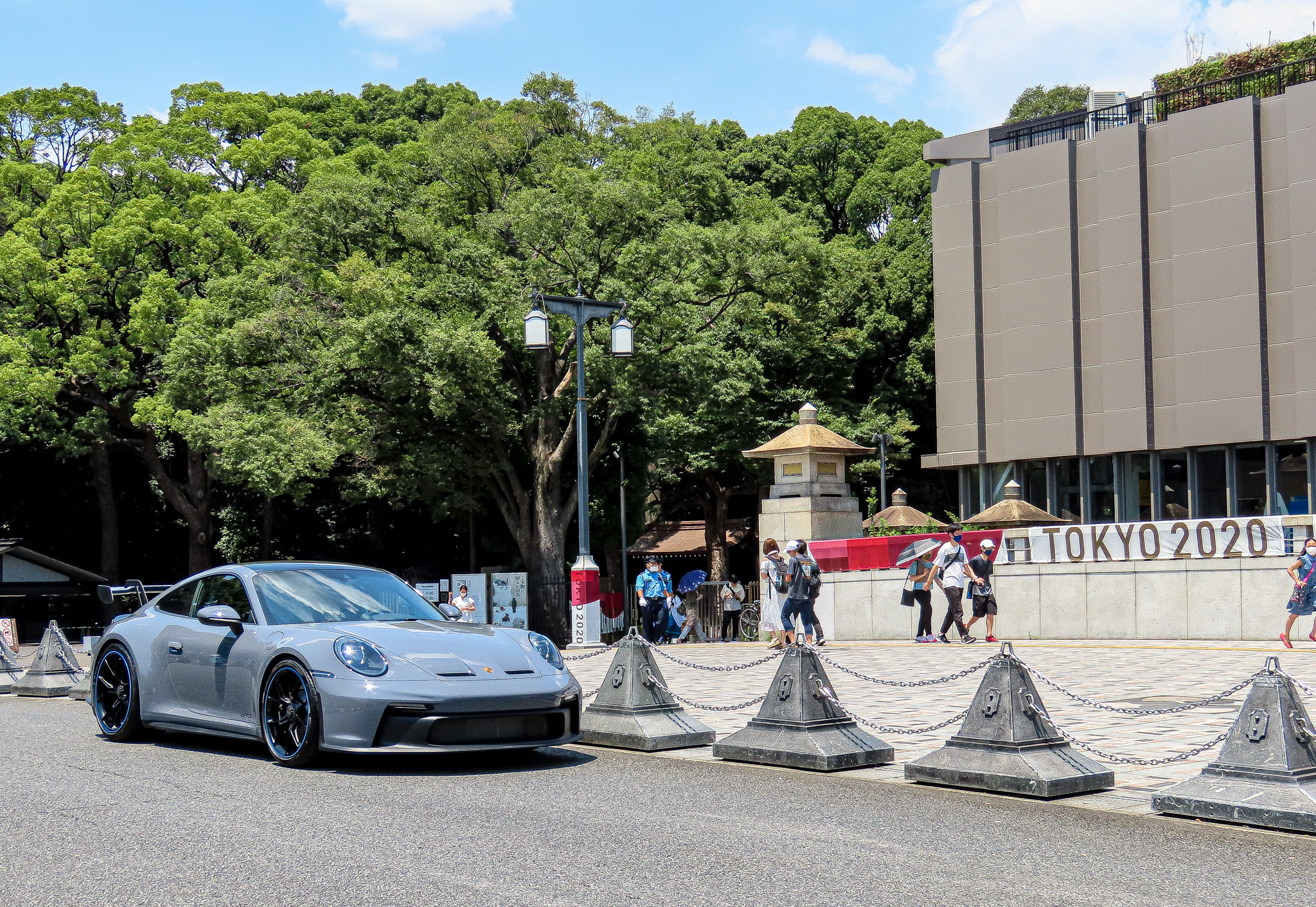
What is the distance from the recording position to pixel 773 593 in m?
24.0

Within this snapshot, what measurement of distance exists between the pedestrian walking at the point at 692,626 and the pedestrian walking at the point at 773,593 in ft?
6.33

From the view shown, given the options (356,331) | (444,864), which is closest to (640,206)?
(356,331)

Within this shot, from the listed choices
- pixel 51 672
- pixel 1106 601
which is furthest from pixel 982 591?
pixel 51 672

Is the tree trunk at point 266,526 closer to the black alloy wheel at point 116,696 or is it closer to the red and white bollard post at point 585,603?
the red and white bollard post at point 585,603

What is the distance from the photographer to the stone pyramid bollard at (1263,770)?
258 inches

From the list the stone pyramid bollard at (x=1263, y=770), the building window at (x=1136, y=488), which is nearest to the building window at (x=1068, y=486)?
the building window at (x=1136, y=488)

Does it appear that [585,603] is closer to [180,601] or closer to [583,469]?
[583,469]

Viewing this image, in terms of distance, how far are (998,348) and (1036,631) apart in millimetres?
19310

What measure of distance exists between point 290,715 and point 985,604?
48.0ft

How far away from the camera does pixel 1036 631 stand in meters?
23.5

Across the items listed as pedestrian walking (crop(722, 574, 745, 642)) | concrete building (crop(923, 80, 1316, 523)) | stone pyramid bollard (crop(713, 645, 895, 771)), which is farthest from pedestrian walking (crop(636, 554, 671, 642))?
concrete building (crop(923, 80, 1316, 523))

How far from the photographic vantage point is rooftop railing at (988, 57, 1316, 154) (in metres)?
36.9

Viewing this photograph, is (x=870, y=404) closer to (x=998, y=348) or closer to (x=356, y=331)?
(x=998, y=348)

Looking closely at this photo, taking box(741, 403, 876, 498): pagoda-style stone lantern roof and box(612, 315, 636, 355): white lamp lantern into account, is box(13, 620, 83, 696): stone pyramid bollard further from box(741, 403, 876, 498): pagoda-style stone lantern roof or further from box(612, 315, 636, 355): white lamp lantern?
box(741, 403, 876, 498): pagoda-style stone lantern roof
